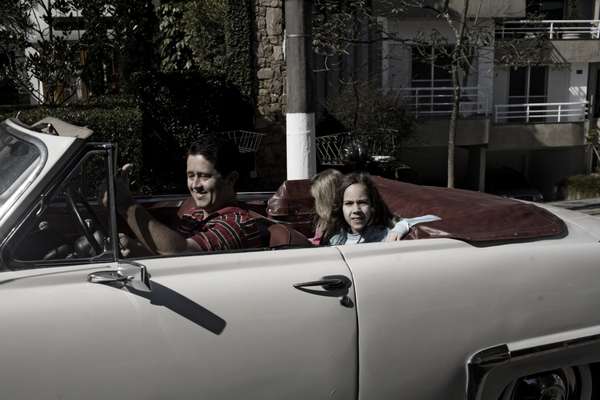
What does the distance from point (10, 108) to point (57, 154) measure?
30.1ft

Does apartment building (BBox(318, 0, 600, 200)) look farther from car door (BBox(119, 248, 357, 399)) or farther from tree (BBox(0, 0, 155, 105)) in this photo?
car door (BBox(119, 248, 357, 399))

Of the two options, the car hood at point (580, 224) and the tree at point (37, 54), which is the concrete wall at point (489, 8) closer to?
the tree at point (37, 54)

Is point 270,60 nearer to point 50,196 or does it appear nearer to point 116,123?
point 116,123

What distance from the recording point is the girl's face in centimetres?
309

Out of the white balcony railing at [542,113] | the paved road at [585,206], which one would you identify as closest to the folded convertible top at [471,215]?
the paved road at [585,206]

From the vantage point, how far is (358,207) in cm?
308

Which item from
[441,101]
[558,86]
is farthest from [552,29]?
[441,101]

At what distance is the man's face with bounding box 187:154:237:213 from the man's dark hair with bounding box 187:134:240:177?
19 millimetres

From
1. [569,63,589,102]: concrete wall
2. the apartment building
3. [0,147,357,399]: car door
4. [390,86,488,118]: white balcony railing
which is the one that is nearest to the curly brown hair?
[0,147,357,399]: car door

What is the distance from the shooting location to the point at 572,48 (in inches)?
728

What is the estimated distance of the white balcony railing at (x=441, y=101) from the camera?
16.8 meters

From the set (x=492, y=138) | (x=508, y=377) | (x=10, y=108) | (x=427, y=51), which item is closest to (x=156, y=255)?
(x=508, y=377)

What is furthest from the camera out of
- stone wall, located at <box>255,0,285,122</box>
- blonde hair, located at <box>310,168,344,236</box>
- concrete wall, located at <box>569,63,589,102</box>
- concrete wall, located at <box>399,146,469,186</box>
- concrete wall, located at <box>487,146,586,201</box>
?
concrete wall, located at <box>487,146,586,201</box>

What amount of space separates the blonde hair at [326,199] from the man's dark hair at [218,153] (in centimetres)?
52
